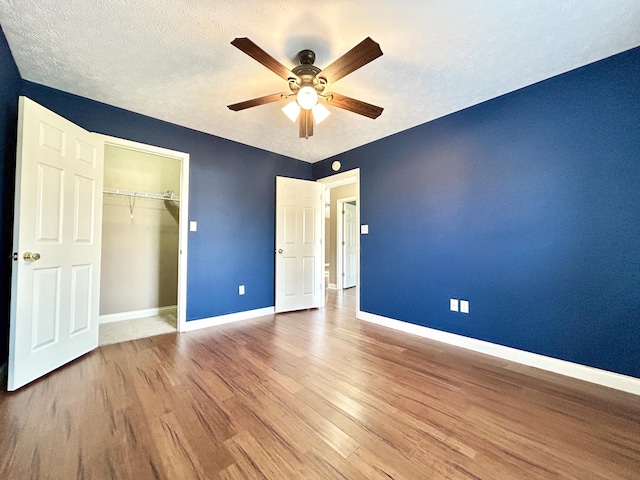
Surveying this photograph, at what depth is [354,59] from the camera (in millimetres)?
1540

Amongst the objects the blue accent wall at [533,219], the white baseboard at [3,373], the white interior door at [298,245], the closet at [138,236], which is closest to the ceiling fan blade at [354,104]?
the blue accent wall at [533,219]

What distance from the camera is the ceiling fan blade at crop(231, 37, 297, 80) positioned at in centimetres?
141

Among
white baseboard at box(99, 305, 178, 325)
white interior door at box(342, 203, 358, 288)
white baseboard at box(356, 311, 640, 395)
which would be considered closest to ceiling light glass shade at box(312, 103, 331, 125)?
white baseboard at box(356, 311, 640, 395)

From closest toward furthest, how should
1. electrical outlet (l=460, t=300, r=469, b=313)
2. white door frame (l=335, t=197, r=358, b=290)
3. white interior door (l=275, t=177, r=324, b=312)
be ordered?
electrical outlet (l=460, t=300, r=469, b=313) < white interior door (l=275, t=177, r=324, b=312) < white door frame (l=335, t=197, r=358, b=290)

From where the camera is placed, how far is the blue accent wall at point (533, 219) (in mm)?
1852

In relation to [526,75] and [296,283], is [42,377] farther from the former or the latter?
[526,75]

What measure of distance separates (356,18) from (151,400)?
2.77 metres

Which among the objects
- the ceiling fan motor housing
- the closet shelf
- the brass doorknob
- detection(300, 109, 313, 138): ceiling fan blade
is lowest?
the brass doorknob

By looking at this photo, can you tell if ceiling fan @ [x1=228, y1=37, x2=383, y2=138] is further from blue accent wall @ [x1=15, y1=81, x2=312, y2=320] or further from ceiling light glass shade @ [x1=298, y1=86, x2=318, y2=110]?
blue accent wall @ [x1=15, y1=81, x2=312, y2=320]

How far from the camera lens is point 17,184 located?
1771 millimetres

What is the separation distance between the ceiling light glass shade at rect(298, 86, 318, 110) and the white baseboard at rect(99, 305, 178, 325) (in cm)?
364

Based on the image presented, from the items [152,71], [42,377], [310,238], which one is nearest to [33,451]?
[42,377]

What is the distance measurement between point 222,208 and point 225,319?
1481 millimetres

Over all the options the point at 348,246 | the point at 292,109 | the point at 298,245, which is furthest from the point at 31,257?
the point at 348,246
